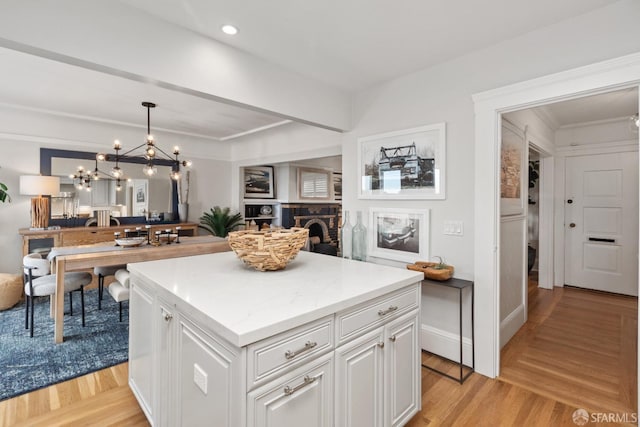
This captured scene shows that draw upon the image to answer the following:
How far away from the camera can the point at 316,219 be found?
775 cm

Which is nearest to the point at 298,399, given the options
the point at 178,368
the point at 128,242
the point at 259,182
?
the point at 178,368

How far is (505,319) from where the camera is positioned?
2883 mm

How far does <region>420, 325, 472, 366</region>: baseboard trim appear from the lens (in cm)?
253

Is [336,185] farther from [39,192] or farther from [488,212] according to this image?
[488,212]

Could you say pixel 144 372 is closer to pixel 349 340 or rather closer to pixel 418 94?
pixel 349 340

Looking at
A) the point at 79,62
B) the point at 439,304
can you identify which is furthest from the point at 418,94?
the point at 79,62

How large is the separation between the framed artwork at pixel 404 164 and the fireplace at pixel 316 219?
3.98 meters

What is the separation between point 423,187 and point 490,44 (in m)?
1.16

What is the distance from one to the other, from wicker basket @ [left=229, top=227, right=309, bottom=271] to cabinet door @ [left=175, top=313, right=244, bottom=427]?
50cm

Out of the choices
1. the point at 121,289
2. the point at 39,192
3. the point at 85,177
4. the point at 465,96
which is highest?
the point at 465,96

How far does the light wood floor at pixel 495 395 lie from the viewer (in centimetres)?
190

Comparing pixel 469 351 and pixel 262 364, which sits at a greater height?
pixel 262 364

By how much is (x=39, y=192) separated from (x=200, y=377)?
4.36 metres

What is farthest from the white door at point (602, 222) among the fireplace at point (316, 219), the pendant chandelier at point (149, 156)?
the pendant chandelier at point (149, 156)
